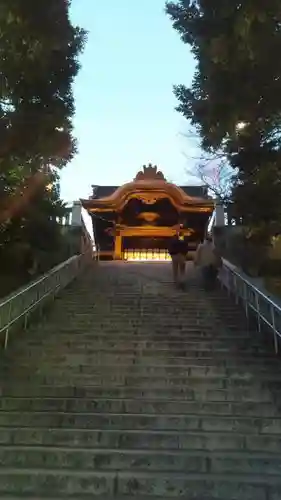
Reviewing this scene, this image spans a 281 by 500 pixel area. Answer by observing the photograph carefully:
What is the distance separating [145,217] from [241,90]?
14.6m

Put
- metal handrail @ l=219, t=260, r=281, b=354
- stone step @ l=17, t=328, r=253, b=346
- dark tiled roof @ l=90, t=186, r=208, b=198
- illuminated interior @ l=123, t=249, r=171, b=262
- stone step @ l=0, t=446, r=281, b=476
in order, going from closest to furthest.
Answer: stone step @ l=0, t=446, r=281, b=476 < metal handrail @ l=219, t=260, r=281, b=354 < stone step @ l=17, t=328, r=253, b=346 < illuminated interior @ l=123, t=249, r=171, b=262 < dark tiled roof @ l=90, t=186, r=208, b=198

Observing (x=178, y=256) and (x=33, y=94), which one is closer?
(x=33, y=94)

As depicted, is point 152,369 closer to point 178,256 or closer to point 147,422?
point 147,422

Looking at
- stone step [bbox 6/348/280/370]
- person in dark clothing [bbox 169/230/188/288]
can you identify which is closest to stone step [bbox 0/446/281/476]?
stone step [bbox 6/348/280/370]

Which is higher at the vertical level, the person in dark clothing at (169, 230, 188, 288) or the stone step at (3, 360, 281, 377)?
the person in dark clothing at (169, 230, 188, 288)

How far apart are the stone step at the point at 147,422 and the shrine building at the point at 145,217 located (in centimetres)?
1615

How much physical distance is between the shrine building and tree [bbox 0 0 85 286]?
12.0 metres

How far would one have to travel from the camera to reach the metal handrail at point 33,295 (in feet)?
26.6

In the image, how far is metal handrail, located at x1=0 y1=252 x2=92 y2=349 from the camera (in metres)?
8.09

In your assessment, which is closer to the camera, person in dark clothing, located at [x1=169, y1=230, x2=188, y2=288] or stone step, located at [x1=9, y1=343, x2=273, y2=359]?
stone step, located at [x1=9, y1=343, x2=273, y2=359]

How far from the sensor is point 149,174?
2402cm

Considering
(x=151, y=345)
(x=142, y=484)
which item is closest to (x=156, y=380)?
(x=151, y=345)

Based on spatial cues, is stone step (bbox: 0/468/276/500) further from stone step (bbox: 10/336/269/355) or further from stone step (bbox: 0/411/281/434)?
stone step (bbox: 10/336/269/355)

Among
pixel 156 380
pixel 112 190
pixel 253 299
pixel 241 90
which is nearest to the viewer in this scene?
pixel 156 380
